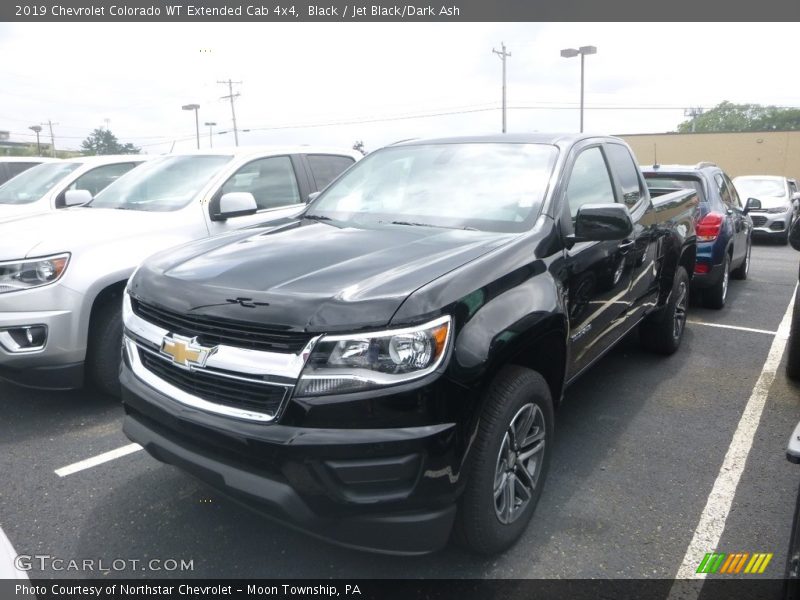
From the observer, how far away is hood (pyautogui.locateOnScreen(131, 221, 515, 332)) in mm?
2156

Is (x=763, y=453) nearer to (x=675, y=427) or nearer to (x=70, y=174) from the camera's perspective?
(x=675, y=427)

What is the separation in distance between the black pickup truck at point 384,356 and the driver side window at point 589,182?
46 mm

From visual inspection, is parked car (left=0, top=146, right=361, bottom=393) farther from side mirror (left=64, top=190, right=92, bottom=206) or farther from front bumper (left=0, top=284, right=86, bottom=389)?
side mirror (left=64, top=190, right=92, bottom=206)

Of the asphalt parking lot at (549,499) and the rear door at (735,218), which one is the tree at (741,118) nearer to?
the rear door at (735,218)

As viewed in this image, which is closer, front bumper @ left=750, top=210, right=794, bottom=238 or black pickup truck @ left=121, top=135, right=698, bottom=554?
black pickup truck @ left=121, top=135, right=698, bottom=554

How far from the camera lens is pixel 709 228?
6.63 meters

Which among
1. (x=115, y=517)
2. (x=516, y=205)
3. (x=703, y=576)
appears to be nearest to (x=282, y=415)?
(x=115, y=517)

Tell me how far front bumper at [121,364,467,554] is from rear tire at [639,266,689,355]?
3.52 metres

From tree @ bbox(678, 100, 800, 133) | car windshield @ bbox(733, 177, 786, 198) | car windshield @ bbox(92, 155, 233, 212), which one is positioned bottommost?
car windshield @ bbox(733, 177, 786, 198)

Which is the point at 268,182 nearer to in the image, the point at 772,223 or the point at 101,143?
the point at 772,223

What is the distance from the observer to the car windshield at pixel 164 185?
499 centimetres

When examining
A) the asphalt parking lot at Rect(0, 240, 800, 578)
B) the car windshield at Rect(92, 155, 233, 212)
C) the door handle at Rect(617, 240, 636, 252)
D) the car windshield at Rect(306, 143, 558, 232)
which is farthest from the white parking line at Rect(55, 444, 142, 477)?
the door handle at Rect(617, 240, 636, 252)

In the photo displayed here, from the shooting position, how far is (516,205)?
3.13m

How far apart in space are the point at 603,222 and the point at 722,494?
5.01 ft
